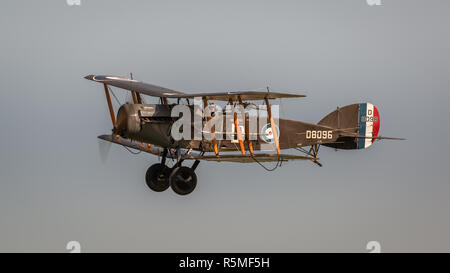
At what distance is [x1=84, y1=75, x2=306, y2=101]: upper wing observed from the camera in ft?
65.9

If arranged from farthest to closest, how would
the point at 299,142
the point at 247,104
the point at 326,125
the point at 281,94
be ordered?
the point at 326,125 < the point at 299,142 < the point at 247,104 < the point at 281,94

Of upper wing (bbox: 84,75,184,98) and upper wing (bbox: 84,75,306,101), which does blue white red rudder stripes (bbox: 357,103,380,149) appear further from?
upper wing (bbox: 84,75,184,98)

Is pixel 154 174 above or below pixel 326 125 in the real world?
below

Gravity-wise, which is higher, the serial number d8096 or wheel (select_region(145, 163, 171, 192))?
the serial number d8096

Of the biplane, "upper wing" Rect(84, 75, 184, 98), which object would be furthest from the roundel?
"upper wing" Rect(84, 75, 184, 98)

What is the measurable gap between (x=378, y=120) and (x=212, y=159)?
287 inches

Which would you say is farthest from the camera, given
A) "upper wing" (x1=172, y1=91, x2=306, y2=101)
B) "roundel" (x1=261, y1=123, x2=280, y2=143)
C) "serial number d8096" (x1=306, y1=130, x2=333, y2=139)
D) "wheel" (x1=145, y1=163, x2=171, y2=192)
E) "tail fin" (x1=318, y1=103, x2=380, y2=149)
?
"tail fin" (x1=318, y1=103, x2=380, y2=149)

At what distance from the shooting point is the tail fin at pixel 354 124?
24438mm

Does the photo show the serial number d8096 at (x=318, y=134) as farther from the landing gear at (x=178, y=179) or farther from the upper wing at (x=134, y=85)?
the upper wing at (x=134, y=85)

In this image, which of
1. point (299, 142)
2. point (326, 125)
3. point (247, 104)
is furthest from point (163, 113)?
point (326, 125)

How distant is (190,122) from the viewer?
2070 cm

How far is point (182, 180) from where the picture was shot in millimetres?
20172

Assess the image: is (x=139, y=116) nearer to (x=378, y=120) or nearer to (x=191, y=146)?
(x=191, y=146)

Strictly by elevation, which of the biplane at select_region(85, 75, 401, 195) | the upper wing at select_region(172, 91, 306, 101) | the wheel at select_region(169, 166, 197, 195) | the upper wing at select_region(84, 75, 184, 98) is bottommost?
the wheel at select_region(169, 166, 197, 195)
